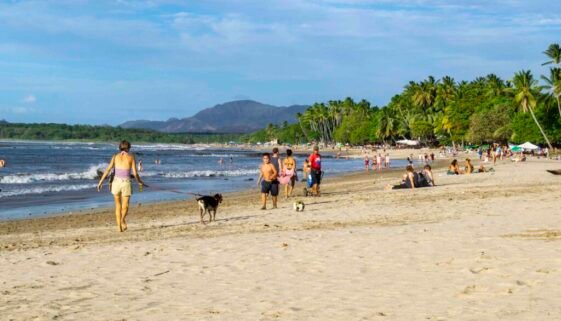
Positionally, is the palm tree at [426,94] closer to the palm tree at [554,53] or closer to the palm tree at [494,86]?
the palm tree at [494,86]

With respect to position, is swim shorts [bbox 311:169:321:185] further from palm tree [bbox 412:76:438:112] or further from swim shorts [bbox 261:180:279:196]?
palm tree [bbox 412:76:438:112]

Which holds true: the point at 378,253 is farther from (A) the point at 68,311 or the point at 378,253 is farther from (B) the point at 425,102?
(B) the point at 425,102

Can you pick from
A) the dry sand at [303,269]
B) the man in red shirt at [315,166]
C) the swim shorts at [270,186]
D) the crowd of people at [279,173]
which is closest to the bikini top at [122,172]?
the dry sand at [303,269]

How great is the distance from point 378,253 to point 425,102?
109m

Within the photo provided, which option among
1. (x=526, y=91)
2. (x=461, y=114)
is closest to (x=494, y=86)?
(x=461, y=114)

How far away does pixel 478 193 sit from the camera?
17.2 meters

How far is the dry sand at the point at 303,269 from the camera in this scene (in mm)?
5543

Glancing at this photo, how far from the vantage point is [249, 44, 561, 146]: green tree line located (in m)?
66.8

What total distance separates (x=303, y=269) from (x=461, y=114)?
288 ft

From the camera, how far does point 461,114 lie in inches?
3583

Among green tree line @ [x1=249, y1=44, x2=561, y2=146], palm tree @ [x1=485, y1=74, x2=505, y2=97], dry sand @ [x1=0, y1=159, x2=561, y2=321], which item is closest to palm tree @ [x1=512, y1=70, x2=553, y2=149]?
green tree line @ [x1=249, y1=44, x2=561, y2=146]

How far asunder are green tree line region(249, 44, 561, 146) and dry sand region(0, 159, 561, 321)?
5622cm

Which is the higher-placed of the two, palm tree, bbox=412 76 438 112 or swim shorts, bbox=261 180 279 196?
palm tree, bbox=412 76 438 112

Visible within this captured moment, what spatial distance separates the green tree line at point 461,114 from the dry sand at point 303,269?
184 ft
